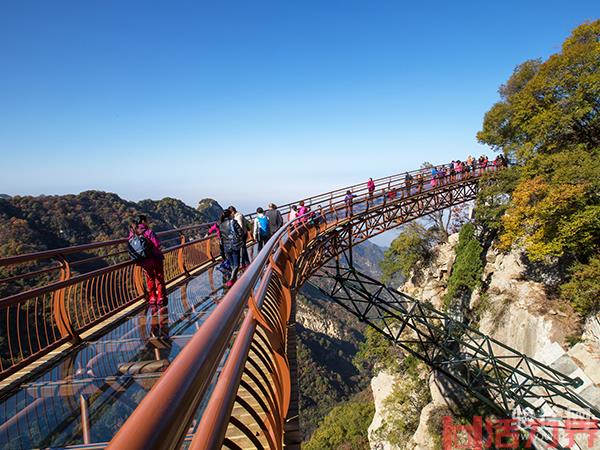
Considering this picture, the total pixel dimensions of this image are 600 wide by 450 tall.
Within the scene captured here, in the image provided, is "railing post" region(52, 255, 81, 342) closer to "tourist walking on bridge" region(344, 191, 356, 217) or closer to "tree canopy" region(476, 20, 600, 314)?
"tourist walking on bridge" region(344, 191, 356, 217)

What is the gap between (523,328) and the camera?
46.8ft

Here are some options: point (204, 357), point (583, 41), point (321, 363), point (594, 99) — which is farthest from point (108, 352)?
point (321, 363)

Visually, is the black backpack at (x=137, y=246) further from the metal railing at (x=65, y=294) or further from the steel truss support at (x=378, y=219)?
the steel truss support at (x=378, y=219)

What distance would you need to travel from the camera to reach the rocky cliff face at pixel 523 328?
11352mm

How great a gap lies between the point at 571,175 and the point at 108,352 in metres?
16.3

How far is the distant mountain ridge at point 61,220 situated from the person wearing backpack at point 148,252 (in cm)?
2852

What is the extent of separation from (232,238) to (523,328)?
14.1 meters

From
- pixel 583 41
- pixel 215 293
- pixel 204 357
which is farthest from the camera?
pixel 583 41

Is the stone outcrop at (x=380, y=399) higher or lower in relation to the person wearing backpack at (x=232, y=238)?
lower

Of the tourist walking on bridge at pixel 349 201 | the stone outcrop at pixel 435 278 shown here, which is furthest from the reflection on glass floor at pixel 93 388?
the stone outcrop at pixel 435 278

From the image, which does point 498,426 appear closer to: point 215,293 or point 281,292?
point 215,293

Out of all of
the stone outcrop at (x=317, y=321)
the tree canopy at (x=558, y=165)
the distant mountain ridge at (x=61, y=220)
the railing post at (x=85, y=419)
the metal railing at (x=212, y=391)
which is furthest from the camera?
the stone outcrop at (x=317, y=321)

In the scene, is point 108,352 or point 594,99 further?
point 594,99

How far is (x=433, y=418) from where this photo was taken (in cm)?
1661
